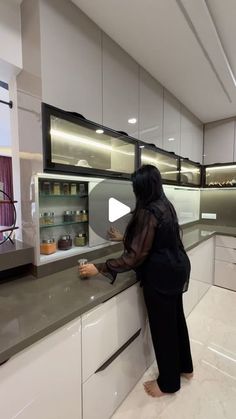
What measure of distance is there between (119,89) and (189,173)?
64.8 inches

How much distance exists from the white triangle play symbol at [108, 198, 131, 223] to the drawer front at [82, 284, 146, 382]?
0.61m

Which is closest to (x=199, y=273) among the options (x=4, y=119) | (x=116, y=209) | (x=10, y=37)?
(x=116, y=209)

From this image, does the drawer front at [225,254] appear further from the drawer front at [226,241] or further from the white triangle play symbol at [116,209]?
the white triangle play symbol at [116,209]

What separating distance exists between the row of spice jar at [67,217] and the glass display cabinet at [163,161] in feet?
2.48

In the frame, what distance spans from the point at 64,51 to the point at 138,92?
0.74 metres

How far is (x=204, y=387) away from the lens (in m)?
1.31

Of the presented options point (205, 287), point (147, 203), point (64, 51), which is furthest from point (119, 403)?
point (64, 51)

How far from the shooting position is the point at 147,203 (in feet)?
3.58

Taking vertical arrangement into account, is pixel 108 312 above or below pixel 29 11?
below

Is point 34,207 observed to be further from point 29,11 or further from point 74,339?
point 29,11

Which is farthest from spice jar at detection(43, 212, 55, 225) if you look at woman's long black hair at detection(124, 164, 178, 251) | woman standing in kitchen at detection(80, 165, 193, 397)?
woman's long black hair at detection(124, 164, 178, 251)

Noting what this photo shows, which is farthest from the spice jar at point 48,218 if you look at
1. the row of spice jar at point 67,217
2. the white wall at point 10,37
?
the white wall at point 10,37

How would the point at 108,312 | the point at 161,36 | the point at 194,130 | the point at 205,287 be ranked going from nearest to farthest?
the point at 108,312
the point at 161,36
the point at 205,287
the point at 194,130

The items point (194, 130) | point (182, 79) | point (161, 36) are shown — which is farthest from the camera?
point (194, 130)
